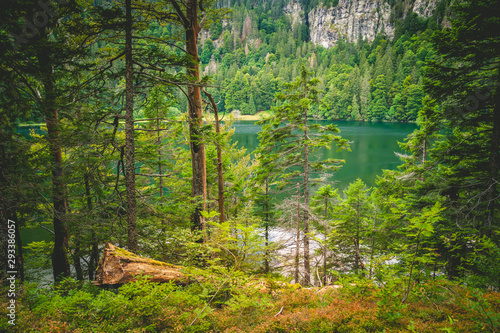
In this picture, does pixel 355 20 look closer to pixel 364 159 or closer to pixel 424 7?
pixel 424 7

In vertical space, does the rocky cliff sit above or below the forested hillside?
above

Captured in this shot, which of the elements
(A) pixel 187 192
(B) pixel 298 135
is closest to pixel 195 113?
(B) pixel 298 135

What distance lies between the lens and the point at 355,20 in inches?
5960

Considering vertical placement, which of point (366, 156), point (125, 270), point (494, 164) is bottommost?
point (366, 156)

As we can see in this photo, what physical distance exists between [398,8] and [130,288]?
186437mm

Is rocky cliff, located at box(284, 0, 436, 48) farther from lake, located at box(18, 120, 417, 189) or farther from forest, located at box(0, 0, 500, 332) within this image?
forest, located at box(0, 0, 500, 332)

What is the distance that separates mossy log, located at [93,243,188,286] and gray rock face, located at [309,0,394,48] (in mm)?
169140

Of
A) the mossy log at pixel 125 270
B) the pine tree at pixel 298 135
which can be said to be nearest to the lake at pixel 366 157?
the pine tree at pixel 298 135

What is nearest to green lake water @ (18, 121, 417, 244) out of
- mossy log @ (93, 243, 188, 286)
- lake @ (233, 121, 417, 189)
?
lake @ (233, 121, 417, 189)

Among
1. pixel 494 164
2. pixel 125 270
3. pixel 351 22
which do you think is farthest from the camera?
pixel 351 22

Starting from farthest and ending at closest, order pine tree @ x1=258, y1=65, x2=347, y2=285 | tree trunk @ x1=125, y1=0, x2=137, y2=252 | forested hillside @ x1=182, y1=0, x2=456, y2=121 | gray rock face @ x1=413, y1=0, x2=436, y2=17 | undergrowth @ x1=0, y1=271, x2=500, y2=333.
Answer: gray rock face @ x1=413, y1=0, x2=436, y2=17 → forested hillside @ x1=182, y1=0, x2=456, y2=121 → pine tree @ x1=258, y1=65, x2=347, y2=285 → tree trunk @ x1=125, y1=0, x2=137, y2=252 → undergrowth @ x1=0, y1=271, x2=500, y2=333

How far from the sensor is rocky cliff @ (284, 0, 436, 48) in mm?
137850

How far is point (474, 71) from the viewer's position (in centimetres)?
668

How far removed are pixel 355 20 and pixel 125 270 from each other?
189 meters
